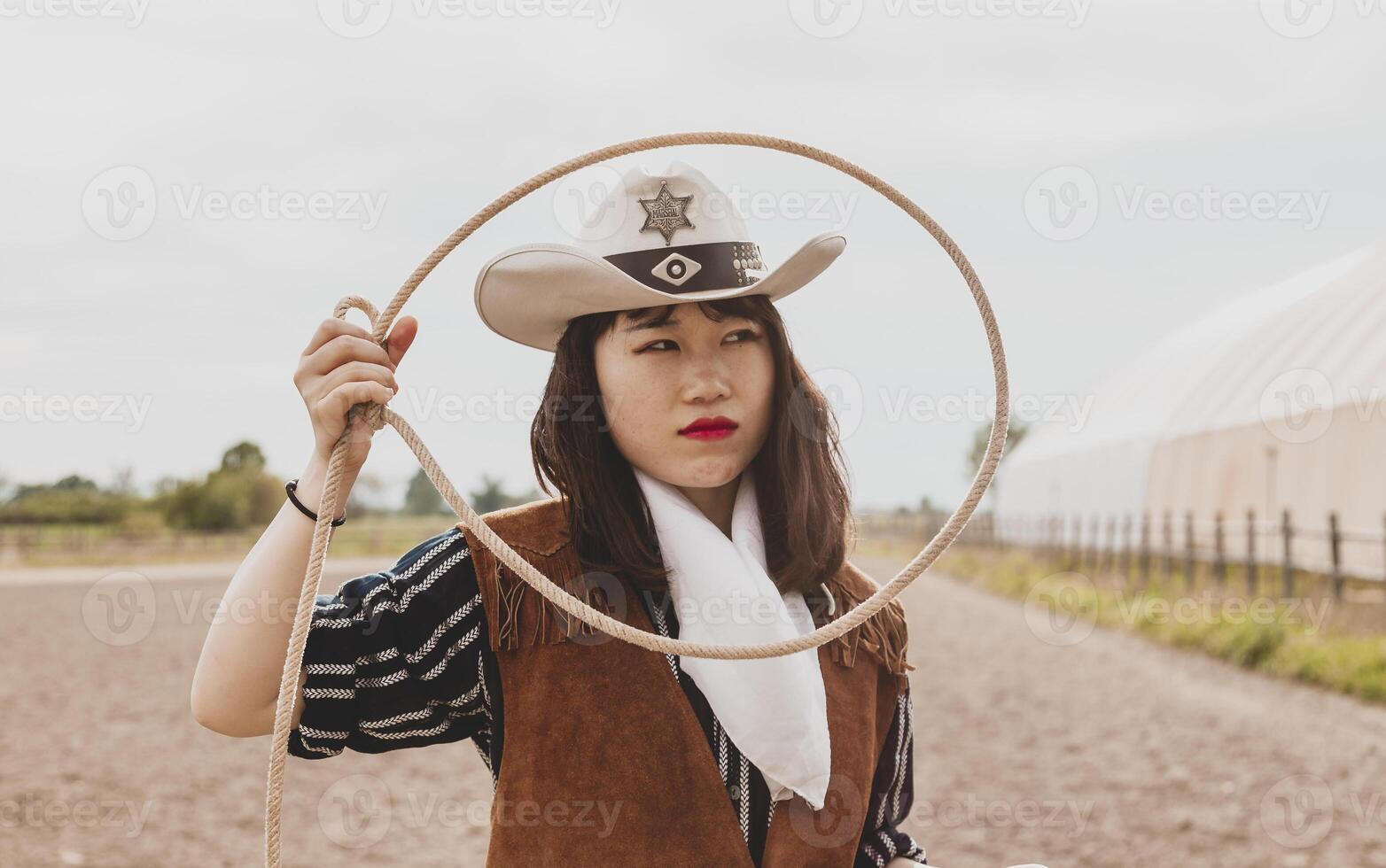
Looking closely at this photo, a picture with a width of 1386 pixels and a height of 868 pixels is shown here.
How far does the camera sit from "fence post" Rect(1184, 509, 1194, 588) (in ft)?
47.1

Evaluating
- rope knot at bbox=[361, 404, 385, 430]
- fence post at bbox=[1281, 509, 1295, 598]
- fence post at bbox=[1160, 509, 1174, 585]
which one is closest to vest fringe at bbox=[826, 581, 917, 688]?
rope knot at bbox=[361, 404, 385, 430]

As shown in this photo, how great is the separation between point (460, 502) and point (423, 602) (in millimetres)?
172

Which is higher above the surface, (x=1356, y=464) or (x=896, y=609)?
(x=1356, y=464)

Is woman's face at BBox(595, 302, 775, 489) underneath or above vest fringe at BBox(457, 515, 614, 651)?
above

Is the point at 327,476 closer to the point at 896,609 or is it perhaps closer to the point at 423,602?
the point at 423,602

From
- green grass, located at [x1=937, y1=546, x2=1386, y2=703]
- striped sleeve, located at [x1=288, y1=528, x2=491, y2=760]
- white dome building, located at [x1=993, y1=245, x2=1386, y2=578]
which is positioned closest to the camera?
striped sleeve, located at [x1=288, y1=528, x2=491, y2=760]

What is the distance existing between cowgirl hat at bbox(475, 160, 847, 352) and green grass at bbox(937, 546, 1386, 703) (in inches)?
302

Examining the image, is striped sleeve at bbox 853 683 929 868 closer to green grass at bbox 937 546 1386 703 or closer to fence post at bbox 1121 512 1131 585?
green grass at bbox 937 546 1386 703

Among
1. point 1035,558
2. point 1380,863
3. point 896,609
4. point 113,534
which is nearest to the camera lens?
point 896,609

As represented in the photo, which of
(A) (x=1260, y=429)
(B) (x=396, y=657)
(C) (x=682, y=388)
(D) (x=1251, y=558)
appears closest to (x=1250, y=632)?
(D) (x=1251, y=558)

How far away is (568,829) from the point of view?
163 centimetres

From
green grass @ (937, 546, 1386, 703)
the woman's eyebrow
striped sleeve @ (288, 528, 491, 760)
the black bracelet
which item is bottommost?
green grass @ (937, 546, 1386, 703)

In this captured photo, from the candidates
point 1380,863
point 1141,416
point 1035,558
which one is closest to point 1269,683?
point 1380,863

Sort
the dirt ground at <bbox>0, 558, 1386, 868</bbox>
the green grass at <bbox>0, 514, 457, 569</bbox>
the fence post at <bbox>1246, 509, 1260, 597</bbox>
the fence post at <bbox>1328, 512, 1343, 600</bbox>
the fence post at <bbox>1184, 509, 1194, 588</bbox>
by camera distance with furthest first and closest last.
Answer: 1. the green grass at <bbox>0, 514, 457, 569</bbox>
2. the fence post at <bbox>1184, 509, 1194, 588</bbox>
3. the fence post at <bbox>1246, 509, 1260, 597</bbox>
4. the fence post at <bbox>1328, 512, 1343, 600</bbox>
5. the dirt ground at <bbox>0, 558, 1386, 868</bbox>
